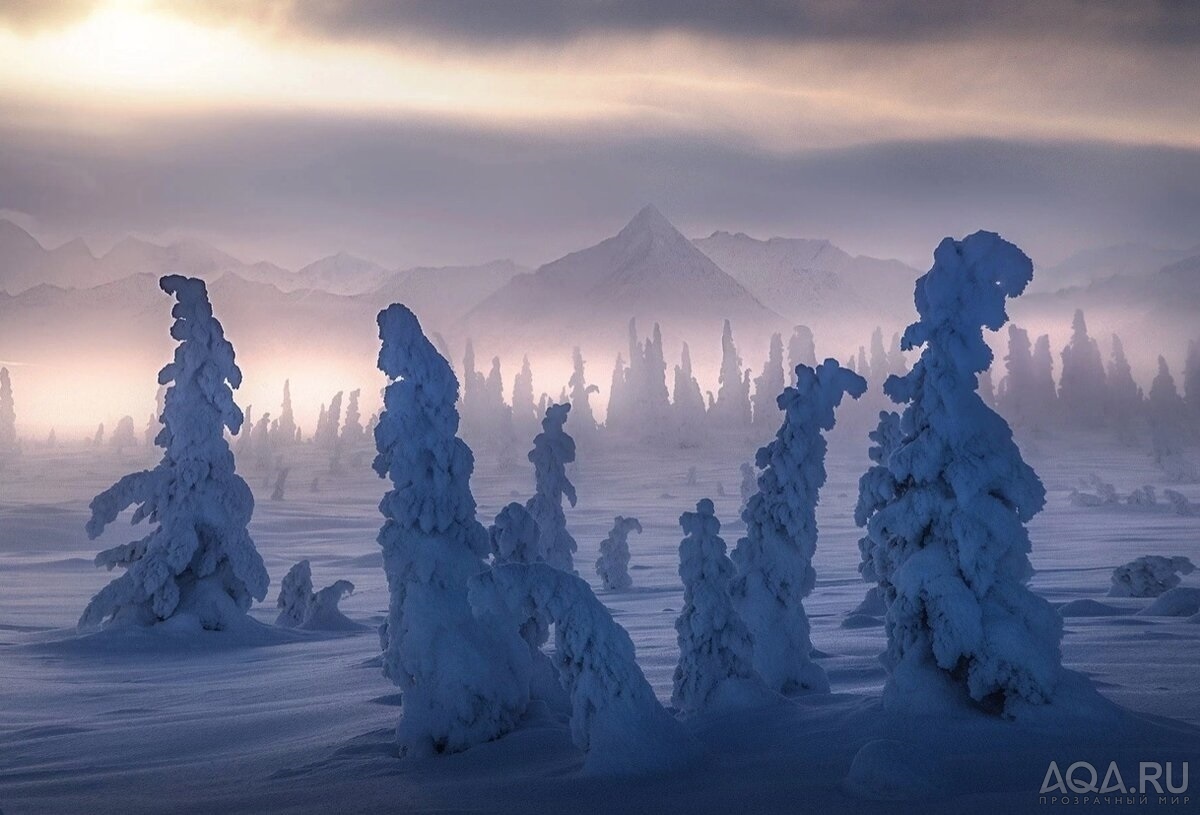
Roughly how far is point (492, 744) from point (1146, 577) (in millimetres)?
19997

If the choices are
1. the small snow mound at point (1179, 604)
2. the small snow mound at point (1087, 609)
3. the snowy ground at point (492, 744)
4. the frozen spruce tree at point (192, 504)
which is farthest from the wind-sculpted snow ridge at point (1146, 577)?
the frozen spruce tree at point (192, 504)

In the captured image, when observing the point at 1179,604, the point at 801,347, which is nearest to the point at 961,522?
the point at 1179,604

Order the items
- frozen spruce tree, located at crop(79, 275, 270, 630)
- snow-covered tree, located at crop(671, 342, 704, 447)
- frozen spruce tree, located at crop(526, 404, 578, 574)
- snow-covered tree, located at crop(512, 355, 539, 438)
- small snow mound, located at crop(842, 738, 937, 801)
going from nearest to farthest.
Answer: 1. small snow mound, located at crop(842, 738, 937, 801)
2. frozen spruce tree, located at crop(79, 275, 270, 630)
3. frozen spruce tree, located at crop(526, 404, 578, 574)
4. snow-covered tree, located at crop(671, 342, 704, 447)
5. snow-covered tree, located at crop(512, 355, 539, 438)

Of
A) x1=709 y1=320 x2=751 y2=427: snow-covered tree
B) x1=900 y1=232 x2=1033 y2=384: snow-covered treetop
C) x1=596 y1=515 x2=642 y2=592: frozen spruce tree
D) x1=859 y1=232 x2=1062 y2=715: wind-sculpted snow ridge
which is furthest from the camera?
x1=709 y1=320 x2=751 y2=427: snow-covered tree

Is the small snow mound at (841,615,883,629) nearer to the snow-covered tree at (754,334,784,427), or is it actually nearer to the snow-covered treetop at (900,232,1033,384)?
the snow-covered treetop at (900,232,1033,384)

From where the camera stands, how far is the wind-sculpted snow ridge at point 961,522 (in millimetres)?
12734

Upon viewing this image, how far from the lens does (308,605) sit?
1303 inches

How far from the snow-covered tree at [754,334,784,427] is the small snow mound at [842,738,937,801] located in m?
118

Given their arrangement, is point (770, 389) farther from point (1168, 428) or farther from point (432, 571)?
point (432, 571)

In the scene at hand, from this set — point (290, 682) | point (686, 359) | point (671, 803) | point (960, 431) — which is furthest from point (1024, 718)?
point (686, 359)

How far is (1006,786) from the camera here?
10500 millimetres

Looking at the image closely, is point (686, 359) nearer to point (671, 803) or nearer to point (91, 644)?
point (91, 644)

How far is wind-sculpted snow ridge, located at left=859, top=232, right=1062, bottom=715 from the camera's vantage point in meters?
12.7

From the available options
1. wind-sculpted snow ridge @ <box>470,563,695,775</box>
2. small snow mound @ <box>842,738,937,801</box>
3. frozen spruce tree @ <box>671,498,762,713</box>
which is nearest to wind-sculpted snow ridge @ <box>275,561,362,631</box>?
frozen spruce tree @ <box>671,498,762,713</box>
